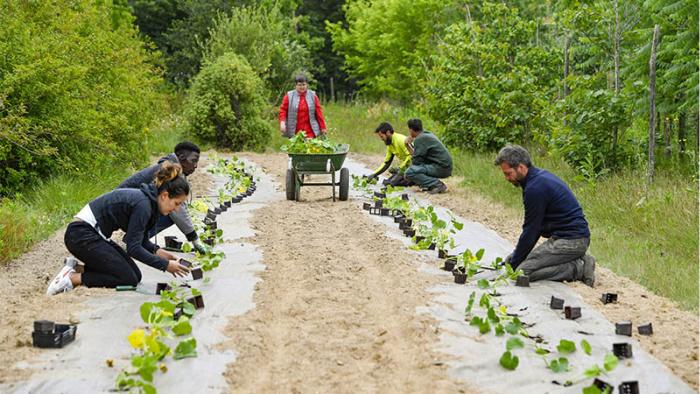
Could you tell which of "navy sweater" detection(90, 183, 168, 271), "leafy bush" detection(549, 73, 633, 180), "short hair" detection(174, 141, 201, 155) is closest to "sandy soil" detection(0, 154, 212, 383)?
"navy sweater" detection(90, 183, 168, 271)

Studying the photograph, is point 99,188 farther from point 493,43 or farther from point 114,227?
point 493,43

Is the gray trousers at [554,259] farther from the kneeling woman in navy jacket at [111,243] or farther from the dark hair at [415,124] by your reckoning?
the dark hair at [415,124]

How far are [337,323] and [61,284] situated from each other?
250 centimetres

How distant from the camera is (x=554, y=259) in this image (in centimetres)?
766

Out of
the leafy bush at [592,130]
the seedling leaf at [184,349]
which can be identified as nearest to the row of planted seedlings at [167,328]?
the seedling leaf at [184,349]

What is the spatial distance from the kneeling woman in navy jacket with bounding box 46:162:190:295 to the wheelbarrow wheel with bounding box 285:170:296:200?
5452 millimetres

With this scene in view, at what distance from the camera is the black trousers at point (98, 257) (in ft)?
23.9

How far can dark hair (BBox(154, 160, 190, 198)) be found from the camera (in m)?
6.84

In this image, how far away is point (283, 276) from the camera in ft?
25.6

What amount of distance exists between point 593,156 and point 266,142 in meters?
12.0

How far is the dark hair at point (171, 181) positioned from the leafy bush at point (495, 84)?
31.8 feet

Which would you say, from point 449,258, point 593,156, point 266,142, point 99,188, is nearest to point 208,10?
point 266,142

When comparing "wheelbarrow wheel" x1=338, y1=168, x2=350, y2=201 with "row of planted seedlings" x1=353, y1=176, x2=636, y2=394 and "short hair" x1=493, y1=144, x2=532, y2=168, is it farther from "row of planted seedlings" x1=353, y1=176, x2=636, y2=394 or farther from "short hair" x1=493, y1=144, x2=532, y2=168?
"short hair" x1=493, y1=144, x2=532, y2=168

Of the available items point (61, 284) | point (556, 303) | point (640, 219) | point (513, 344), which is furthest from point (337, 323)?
point (640, 219)
